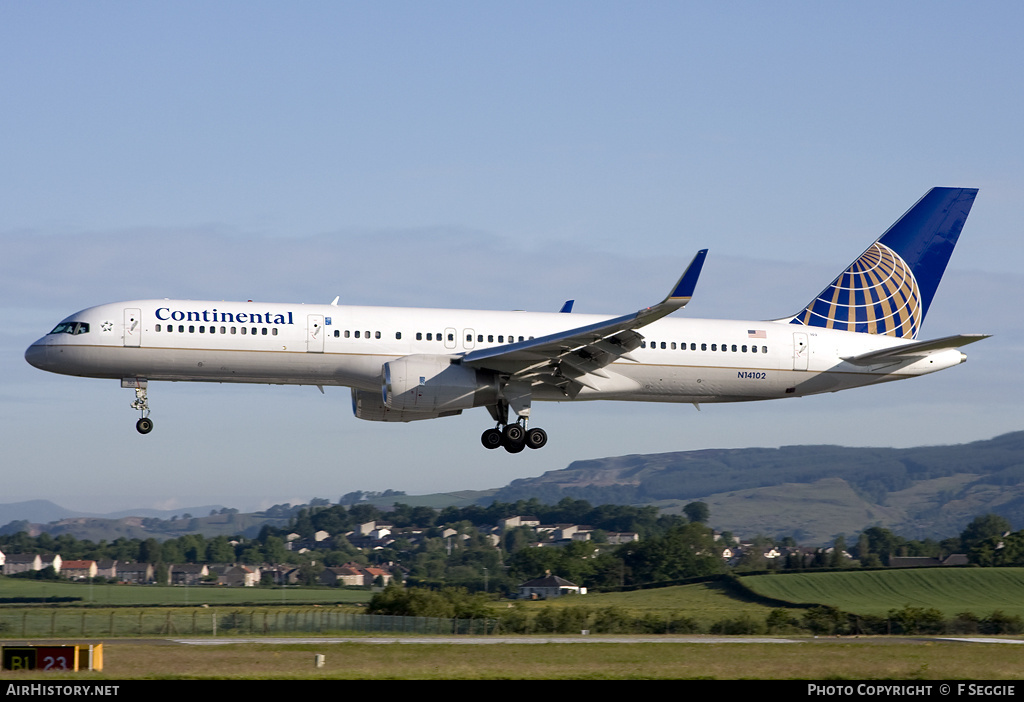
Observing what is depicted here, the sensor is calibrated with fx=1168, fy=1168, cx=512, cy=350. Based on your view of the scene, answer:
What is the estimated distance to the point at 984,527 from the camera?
170 meters

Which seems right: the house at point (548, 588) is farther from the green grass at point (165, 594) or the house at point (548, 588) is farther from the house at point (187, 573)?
the house at point (187, 573)

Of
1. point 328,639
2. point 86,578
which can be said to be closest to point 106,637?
point 328,639

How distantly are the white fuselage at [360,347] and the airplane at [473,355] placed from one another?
0.05 metres

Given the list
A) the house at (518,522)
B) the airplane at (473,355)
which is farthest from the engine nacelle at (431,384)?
the house at (518,522)

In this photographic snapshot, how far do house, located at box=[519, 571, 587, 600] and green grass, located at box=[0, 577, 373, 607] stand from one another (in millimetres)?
13947

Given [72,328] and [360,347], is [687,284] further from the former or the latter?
[72,328]

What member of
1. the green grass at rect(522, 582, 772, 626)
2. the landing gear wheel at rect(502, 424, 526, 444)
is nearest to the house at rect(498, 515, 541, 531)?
the green grass at rect(522, 582, 772, 626)

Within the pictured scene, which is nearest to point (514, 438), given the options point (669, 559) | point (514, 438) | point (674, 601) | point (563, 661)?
point (514, 438)

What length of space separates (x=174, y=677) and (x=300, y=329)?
45.6ft

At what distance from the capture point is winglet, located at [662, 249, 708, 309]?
33.1 metres

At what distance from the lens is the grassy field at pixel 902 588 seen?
75.7 metres

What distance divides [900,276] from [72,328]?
31334 millimetres

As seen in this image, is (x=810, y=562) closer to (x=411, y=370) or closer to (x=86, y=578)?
(x=86, y=578)

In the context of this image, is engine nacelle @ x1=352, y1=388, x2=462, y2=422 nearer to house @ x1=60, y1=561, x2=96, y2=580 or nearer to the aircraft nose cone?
the aircraft nose cone
